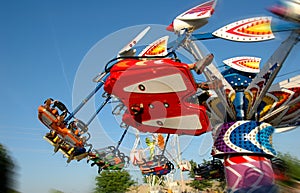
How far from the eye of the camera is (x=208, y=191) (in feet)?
95.2

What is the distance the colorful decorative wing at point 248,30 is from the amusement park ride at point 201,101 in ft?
0.05

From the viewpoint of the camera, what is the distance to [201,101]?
745cm

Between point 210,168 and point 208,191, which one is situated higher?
point 208,191

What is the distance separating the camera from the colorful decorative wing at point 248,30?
6191 millimetres

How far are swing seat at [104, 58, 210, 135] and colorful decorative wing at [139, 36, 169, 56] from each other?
0.89m

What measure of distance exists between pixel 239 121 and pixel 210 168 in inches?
124

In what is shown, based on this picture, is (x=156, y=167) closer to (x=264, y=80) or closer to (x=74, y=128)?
(x=74, y=128)

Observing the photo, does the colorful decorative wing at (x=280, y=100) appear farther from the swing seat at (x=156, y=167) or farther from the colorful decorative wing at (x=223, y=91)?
the swing seat at (x=156, y=167)

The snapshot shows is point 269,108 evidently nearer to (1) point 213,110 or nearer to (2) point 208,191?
(1) point 213,110

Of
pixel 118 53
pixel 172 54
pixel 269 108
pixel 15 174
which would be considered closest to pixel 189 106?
pixel 172 54

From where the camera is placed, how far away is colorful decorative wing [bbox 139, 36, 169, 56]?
22.0ft

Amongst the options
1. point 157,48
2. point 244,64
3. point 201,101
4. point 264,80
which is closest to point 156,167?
point 201,101

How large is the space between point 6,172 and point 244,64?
6171 millimetres

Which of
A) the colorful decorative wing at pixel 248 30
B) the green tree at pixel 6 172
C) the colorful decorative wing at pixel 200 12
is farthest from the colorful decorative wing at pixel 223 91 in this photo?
the green tree at pixel 6 172
